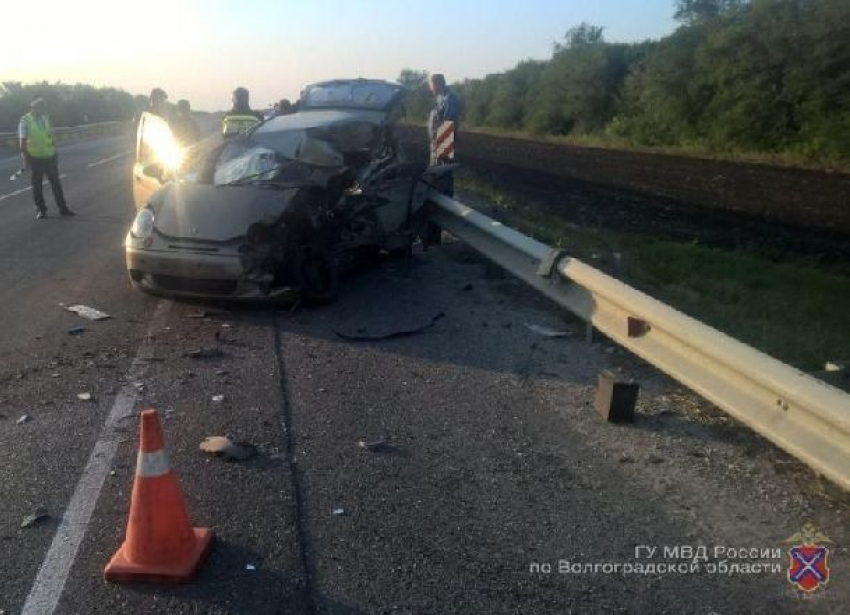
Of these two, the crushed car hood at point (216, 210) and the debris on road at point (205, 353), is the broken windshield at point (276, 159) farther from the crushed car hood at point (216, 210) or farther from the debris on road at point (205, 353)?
the debris on road at point (205, 353)

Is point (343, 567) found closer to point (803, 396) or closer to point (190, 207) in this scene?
point (803, 396)

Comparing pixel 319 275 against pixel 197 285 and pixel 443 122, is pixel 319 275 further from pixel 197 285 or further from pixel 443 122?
pixel 443 122

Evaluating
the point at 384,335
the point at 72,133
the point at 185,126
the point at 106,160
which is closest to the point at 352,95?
the point at 185,126

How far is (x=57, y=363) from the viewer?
6191 millimetres

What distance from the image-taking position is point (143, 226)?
775cm

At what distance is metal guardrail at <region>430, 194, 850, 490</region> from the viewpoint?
3.65 metres

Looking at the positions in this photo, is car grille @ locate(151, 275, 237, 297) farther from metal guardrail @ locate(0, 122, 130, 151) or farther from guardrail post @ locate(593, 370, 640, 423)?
metal guardrail @ locate(0, 122, 130, 151)

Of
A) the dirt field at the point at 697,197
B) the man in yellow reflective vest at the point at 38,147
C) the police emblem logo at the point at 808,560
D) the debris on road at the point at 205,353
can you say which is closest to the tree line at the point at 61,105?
the dirt field at the point at 697,197

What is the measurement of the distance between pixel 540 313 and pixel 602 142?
3081 centimetres

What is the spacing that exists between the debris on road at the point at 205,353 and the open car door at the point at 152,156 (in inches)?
131

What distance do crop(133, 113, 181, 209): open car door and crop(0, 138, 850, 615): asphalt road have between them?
2624 millimetres

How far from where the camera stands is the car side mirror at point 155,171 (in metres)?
9.27

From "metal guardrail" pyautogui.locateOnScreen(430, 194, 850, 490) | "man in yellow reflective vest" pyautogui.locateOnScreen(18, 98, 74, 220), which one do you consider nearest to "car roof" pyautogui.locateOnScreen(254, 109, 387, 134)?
"metal guardrail" pyautogui.locateOnScreen(430, 194, 850, 490)

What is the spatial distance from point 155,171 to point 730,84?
23.9 m
